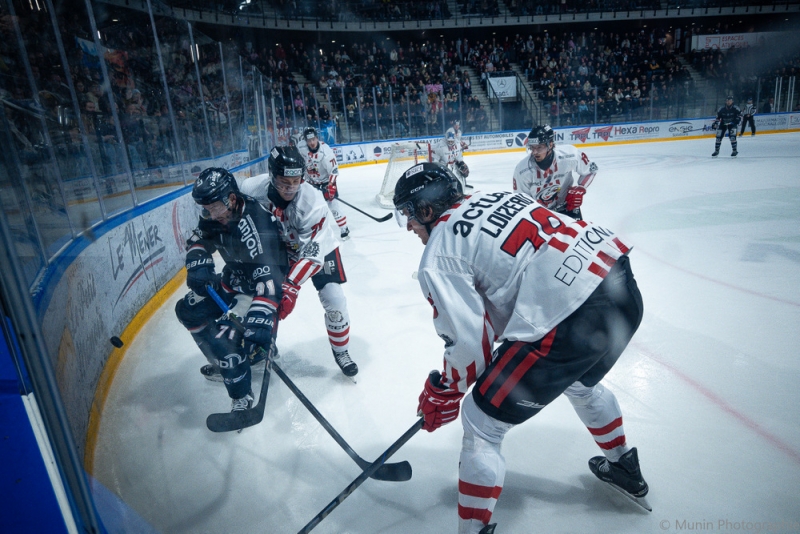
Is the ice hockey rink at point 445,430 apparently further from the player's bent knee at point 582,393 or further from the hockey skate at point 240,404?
the player's bent knee at point 582,393

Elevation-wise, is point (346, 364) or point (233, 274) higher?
point (233, 274)

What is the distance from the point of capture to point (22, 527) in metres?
0.98

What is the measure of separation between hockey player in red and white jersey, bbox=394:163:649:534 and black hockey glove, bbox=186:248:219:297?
1.20m

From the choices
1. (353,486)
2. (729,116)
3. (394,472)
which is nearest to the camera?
(353,486)

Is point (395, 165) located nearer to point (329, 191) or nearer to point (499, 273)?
point (329, 191)

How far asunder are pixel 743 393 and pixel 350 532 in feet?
6.17

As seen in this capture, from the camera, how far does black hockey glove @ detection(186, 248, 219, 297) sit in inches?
85.0

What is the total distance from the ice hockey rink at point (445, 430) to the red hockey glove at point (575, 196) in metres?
0.85

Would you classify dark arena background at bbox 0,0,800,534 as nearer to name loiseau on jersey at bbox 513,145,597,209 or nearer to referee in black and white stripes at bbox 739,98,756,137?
name loiseau on jersey at bbox 513,145,597,209

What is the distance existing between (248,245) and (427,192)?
110cm

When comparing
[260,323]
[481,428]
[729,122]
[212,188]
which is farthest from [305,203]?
[729,122]

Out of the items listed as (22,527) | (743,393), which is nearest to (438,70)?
(743,393)

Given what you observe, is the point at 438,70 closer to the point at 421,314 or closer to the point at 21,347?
the point at 421,314

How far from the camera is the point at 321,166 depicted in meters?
6.08
